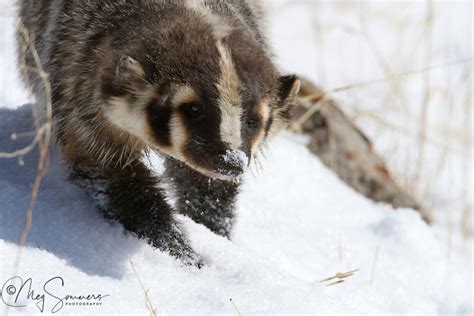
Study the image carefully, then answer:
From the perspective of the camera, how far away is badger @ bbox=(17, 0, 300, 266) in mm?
3301

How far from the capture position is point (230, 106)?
3244 millimetres

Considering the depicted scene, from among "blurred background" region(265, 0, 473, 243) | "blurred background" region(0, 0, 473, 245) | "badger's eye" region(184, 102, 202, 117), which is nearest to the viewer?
"badger's eye" region(184, 102, 202, 117)

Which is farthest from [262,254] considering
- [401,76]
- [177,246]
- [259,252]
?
[401,76]

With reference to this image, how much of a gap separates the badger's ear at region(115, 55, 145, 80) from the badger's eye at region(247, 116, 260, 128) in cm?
47

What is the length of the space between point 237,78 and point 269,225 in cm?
173

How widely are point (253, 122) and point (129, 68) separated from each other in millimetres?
554

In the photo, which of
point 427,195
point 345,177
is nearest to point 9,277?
point 345,177

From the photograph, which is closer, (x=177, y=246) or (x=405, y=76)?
(x=177, y=246)

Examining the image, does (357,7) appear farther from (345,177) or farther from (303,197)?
(303,197)

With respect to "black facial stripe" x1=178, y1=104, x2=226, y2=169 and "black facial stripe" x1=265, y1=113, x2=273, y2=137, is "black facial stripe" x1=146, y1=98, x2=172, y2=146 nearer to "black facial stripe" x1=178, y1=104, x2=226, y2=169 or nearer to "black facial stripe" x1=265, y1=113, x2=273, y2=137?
"black facial stripe" x1=178, y1=104, x2=226, y2=169

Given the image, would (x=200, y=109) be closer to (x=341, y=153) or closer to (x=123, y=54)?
(x=123, y=54)

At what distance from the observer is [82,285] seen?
3.05 meters
